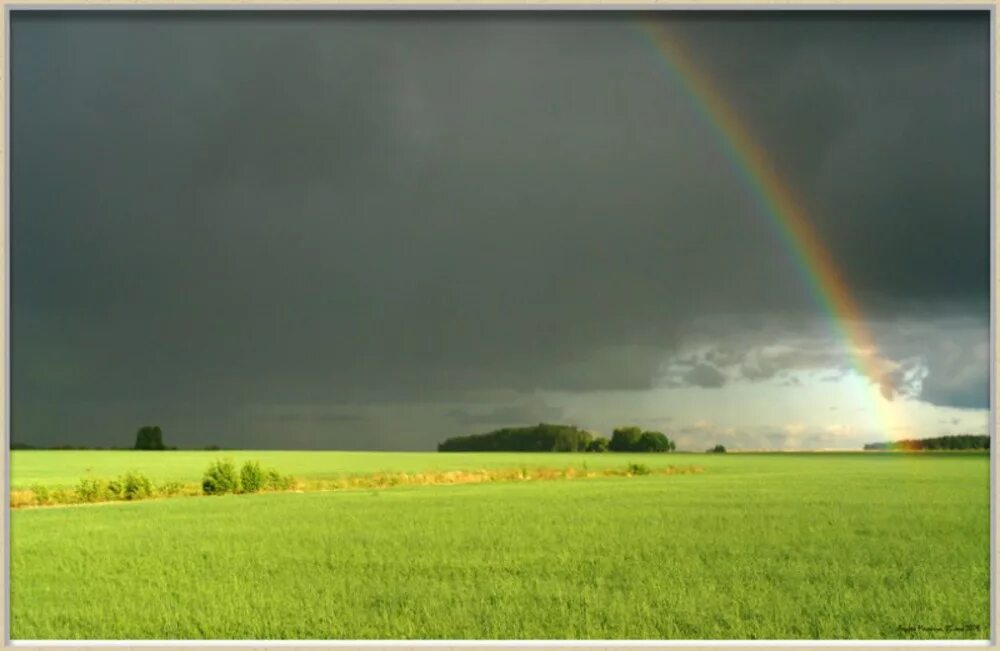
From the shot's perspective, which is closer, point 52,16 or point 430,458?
point 52,16

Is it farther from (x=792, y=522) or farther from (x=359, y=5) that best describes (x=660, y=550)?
(x=359, y=5)

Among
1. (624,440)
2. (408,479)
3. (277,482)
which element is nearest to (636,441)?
(624,440)

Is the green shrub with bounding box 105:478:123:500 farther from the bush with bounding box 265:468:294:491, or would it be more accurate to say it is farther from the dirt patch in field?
the bush with bounding box 265:468:294:491

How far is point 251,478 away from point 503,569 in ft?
28.9

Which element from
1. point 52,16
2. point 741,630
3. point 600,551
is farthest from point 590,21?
point 600,551

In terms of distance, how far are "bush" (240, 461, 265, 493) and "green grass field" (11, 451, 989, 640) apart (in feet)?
5.06

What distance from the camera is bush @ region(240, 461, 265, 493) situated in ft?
51.1

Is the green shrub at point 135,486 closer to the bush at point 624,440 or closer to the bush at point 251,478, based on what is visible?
the bush at point 251,478

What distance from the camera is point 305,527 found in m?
10.4

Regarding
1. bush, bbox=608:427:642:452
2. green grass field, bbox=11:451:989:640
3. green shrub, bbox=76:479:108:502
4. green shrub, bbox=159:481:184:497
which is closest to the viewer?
green grass field, bbox=11:451:989:640

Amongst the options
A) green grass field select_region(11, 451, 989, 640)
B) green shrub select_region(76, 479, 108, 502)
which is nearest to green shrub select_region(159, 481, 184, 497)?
green shrub select_region(76, 479, 108, 502)

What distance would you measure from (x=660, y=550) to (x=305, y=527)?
3.94 metres

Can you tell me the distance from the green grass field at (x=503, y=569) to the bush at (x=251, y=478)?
5.06 ft

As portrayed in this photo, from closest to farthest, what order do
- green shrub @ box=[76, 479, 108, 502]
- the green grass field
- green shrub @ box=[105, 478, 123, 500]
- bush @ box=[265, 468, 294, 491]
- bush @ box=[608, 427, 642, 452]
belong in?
the green grass field < green shrub @ box=[76, 479, 108, 502] < green shrub @ box=[105, 478, 123, 500] < bush @ box=[265, 468, 294, 491] < bush @ box=[608, 427, 642, 452]
